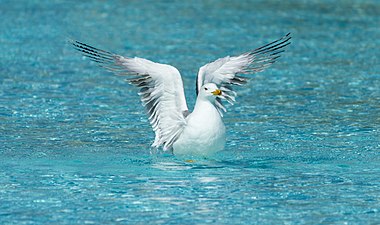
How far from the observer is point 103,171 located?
8633 millimetres

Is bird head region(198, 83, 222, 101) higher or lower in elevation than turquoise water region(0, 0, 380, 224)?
higher

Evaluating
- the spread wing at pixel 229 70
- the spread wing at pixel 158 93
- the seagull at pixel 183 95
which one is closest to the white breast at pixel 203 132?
the seagull at pixel 183 95

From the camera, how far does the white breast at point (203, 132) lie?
350 inches

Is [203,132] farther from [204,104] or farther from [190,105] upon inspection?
[190,105]

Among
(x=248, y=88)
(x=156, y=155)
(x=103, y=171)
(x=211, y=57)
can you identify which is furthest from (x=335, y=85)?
(x=103, y=171)

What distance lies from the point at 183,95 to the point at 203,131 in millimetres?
437

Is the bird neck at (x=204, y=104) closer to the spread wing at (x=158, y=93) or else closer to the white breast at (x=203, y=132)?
the white breast at (x=203, y=132)

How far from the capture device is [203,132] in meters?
8.91

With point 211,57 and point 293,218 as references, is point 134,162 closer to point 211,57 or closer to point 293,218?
point 293,218

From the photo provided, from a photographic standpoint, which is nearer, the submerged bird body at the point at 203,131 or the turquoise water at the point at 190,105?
the turquoise water at the point at 190,105

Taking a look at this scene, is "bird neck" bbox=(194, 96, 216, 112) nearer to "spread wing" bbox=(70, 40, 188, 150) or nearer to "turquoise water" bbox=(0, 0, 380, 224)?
"spread wing" bbox=(70, 40, 188, 150)

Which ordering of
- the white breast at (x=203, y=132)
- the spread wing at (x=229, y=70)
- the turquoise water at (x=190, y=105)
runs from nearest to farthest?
the turquoise water at (x=190, y=105)
the white breast at (x=203, y=132)
the spread wing at (x=229, y=70)

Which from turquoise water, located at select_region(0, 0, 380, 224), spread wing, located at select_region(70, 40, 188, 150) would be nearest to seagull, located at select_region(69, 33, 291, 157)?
spread wing, located at select_region(70, 40, 188, 150)

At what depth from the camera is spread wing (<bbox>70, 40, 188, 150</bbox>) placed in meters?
9.10
